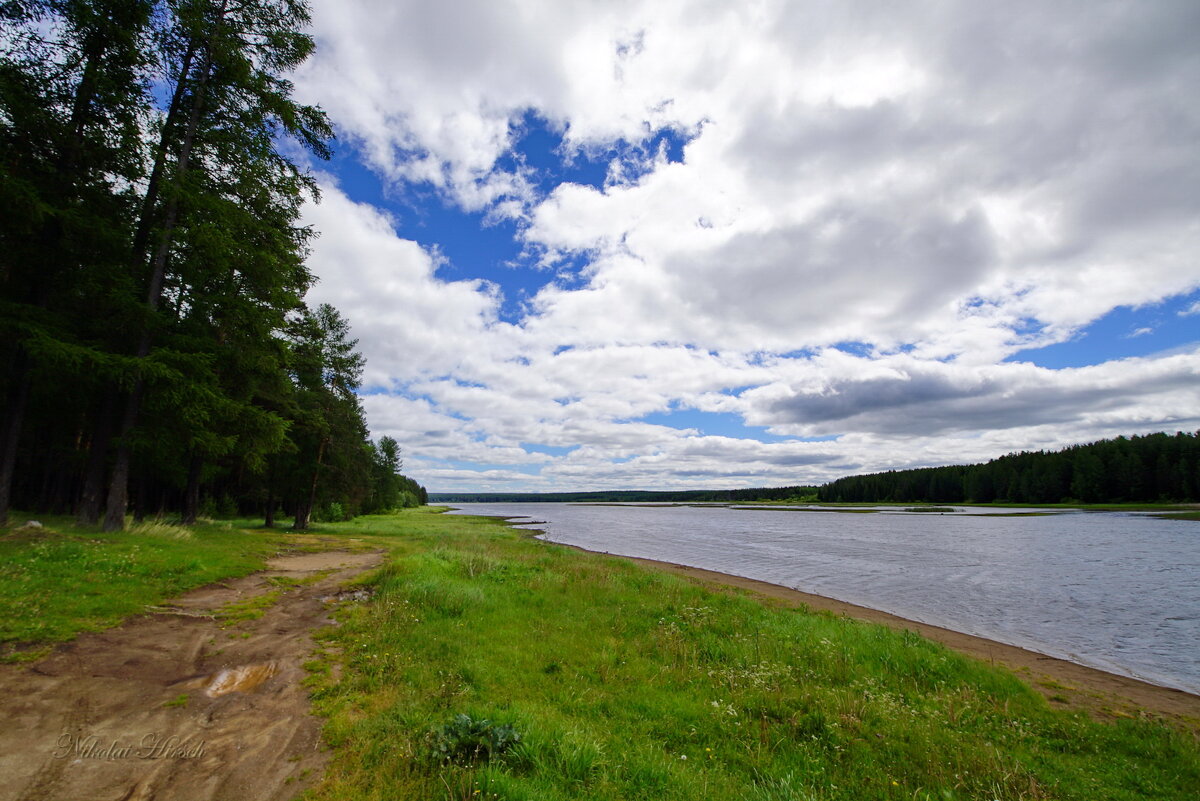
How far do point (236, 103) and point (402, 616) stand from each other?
773 inches

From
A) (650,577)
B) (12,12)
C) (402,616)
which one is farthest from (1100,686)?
(12,12)

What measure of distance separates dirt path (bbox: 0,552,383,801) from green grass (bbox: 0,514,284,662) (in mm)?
560

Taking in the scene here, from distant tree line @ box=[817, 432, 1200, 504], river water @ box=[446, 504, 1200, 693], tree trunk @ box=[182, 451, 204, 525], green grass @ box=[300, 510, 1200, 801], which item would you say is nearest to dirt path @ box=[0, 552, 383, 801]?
green grass @ box=[300, 510, 1200, 801]

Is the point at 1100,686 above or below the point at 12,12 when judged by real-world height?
below

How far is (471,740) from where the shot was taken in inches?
209

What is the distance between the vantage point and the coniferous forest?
14516 millimetres

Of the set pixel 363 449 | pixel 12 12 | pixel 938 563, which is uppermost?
pixel 12 12

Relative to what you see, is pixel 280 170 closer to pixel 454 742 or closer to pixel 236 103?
pixel 236 103

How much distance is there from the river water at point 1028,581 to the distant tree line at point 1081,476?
63.7 meters

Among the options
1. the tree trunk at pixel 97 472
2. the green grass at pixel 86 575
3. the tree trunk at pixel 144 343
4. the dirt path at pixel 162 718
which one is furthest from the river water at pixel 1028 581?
the tree trunk at pixel 97 472

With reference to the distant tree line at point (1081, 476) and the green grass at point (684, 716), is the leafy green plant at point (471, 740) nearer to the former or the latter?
the green grass at point (684, 716)

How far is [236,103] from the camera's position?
59.8 ft

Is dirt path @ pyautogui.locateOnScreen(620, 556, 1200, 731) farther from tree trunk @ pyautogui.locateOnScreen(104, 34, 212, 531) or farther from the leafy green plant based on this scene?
tree trunk @ pyautogui.locateOnScreen(104, 34, 212, 531)

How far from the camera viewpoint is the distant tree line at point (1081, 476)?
312 ft
